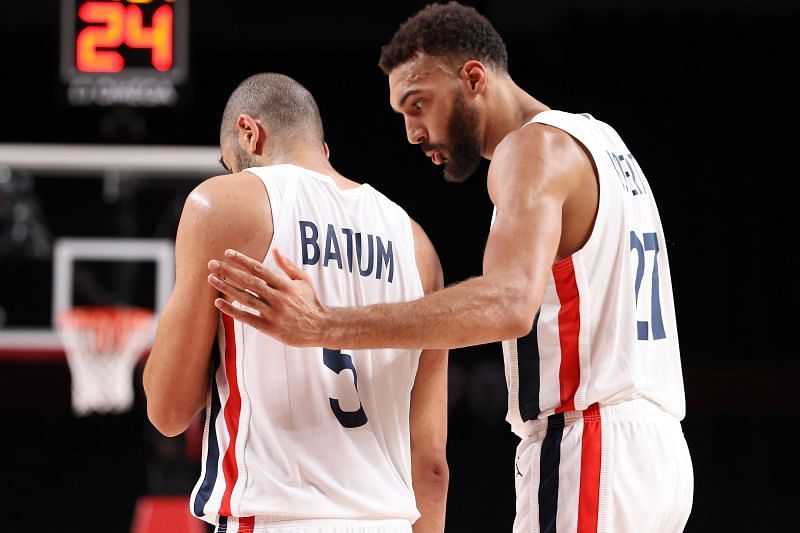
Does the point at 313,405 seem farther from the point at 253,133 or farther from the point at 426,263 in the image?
the point at 253,133

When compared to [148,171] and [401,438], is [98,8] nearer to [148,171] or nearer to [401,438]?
[148,171]

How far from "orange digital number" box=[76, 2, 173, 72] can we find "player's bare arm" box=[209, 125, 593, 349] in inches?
195

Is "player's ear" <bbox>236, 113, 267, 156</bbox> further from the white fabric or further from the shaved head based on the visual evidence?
Answer: the white fabric

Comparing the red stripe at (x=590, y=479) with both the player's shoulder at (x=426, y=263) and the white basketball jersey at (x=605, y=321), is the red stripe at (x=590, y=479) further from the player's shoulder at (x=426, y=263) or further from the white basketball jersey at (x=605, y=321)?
the player's shoulder at (x=426, y=263)

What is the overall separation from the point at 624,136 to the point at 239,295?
30.2ft

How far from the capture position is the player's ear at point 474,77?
10.4ft

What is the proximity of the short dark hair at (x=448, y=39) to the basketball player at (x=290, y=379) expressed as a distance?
0.69 metres

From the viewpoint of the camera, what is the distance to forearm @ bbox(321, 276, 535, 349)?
7.61 feet

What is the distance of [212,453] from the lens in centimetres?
251

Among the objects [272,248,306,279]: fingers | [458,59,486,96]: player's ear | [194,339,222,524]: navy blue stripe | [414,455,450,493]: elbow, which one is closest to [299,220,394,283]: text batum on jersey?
[272,248,306,279]: fingers

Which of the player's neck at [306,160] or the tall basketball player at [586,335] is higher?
the player's neck at [306,160]

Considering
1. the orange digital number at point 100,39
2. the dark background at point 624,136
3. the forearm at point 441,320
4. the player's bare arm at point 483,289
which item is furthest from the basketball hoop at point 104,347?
the forearm at point 441,320

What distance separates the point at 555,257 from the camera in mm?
2752

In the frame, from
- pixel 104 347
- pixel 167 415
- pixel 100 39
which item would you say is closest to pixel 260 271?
pixel 167 415
